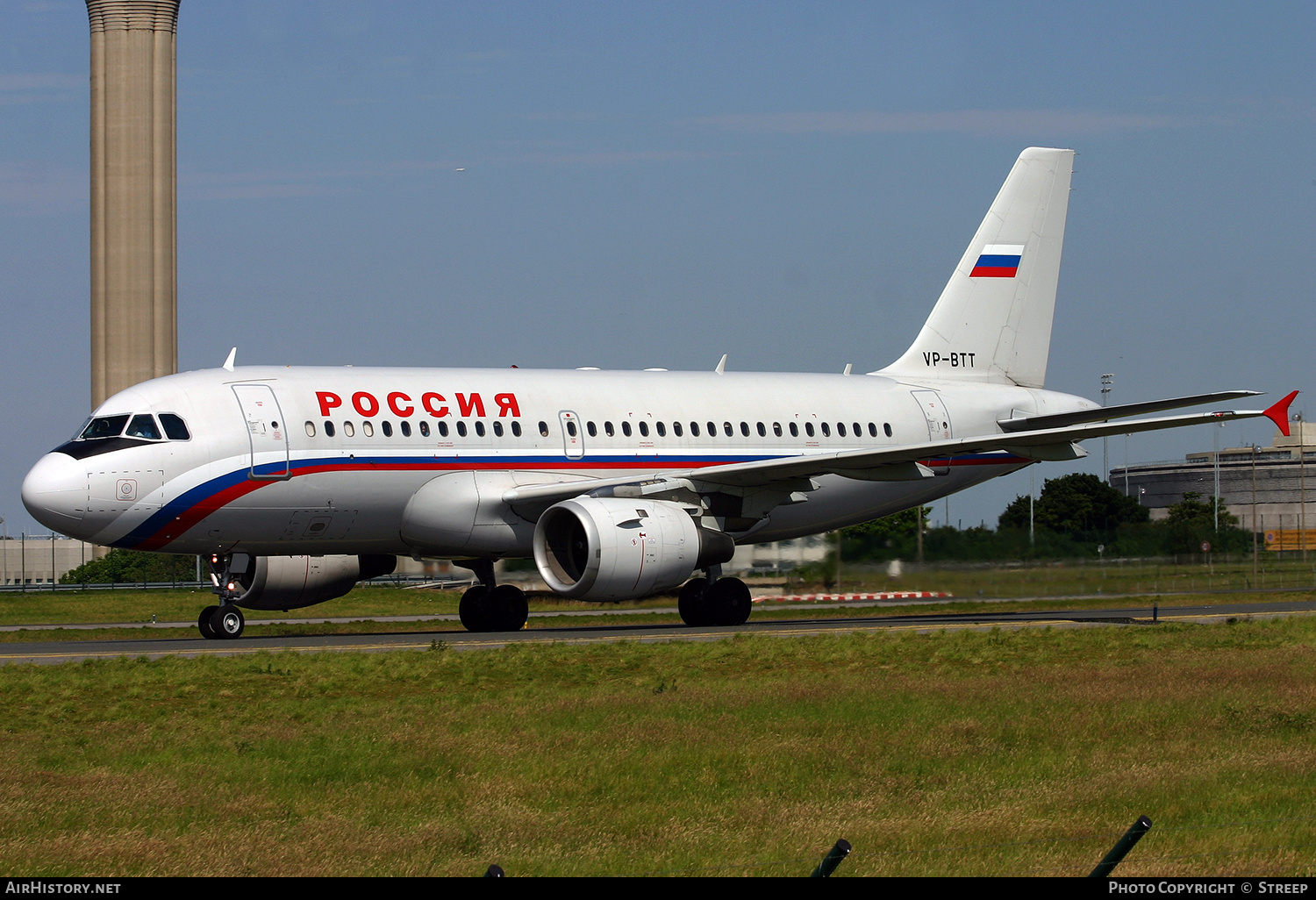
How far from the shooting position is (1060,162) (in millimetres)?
33438

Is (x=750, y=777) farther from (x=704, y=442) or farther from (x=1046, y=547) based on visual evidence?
(x=1046, y=547)

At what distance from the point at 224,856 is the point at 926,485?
23054 mm

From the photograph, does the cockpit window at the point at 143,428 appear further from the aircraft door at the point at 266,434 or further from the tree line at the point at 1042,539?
the tree line at the point at 1042,539

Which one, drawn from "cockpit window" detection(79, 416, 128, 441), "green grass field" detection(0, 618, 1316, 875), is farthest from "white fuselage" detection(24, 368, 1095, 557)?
"green grass field" detection(0, 618, 1316, 875)

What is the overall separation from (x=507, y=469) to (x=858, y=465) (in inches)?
221

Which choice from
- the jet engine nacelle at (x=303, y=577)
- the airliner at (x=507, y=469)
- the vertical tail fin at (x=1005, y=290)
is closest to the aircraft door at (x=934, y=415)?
the airliner at (x=507, y=469)

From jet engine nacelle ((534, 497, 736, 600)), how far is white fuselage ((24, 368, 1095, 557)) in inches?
40.3

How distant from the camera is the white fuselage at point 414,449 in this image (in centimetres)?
2292

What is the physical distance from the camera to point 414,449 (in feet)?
81.4

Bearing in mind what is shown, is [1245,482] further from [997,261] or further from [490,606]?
[490,606]

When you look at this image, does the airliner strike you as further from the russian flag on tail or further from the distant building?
the distant building

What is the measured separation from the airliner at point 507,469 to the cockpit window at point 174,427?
28 mm

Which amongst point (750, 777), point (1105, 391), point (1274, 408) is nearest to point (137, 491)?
point (750, 777)

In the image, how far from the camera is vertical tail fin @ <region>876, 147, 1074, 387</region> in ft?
107
